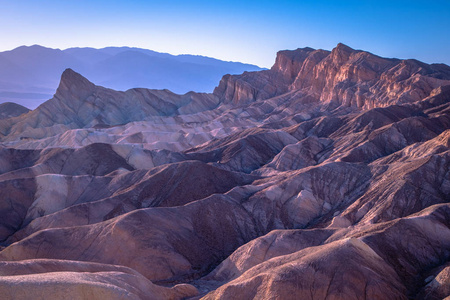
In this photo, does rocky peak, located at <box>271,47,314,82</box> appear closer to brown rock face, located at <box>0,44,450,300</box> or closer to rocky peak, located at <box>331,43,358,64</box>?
rocky peak, located at <box>331,43,358,64</box>

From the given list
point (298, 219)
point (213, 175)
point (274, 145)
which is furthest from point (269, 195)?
point (274, 145)

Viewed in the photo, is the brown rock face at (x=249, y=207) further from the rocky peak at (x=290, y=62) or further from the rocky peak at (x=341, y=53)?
the rocky peak at (x=290, y=62)

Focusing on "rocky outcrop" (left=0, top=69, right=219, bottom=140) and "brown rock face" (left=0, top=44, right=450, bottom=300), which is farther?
"rocky outcrop" (left=0, top=69, right=219, bottom=140)

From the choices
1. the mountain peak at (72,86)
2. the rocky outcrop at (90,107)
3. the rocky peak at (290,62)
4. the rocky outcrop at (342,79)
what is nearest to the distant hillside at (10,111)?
the rocky outcrop at (90,107)

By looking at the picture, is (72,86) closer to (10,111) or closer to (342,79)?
(10,111)

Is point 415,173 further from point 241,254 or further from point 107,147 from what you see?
point 107,147

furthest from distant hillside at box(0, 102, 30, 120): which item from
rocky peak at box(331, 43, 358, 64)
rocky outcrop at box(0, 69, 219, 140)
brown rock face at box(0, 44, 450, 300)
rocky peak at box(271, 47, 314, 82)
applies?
rocky peak at box(331, 43, 358, 64)
